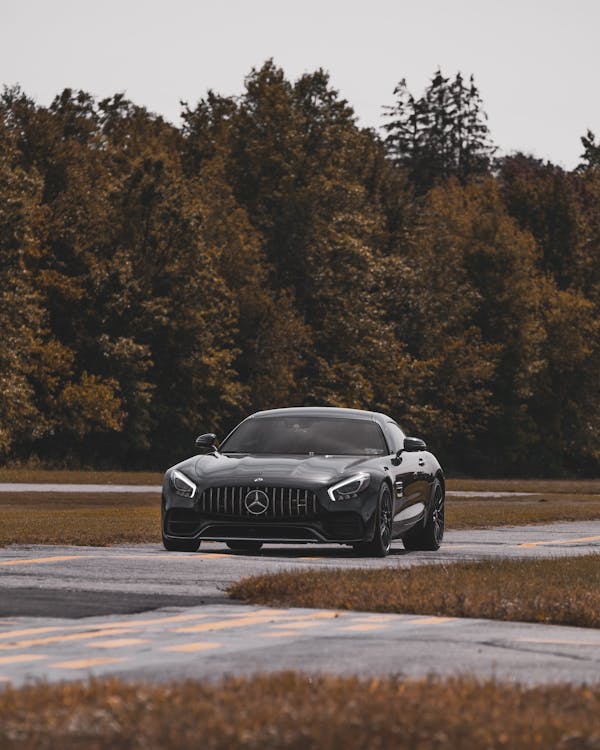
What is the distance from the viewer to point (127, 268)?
6688 cm

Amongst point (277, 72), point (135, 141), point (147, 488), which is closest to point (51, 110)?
point (135, 141)

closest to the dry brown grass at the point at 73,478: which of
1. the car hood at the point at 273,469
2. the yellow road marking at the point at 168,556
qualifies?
the car hood at the point at 273,469

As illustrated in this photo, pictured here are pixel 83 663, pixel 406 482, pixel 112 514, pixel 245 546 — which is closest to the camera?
pixel 83 663

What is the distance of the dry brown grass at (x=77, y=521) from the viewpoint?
20703 mm

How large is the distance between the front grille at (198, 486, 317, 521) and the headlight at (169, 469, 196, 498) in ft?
0.60

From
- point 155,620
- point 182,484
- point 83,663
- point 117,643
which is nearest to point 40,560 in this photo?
point 182,484

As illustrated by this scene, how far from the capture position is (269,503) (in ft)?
60.8

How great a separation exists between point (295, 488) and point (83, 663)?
9.43m

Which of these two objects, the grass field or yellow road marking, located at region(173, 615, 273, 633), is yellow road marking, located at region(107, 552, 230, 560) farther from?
yellow road marking, located at region(173, 615, 273, 633)

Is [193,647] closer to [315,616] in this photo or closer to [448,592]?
[315,616]

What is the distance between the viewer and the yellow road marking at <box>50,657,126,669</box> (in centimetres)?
907

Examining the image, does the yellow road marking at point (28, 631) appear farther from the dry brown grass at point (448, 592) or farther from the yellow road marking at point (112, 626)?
the dry brown grass at point (448, 592)

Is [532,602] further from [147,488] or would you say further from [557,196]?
[557,196]

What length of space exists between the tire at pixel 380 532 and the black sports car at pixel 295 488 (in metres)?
0.01
